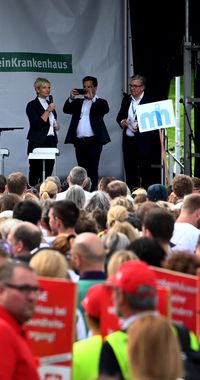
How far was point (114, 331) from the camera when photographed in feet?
17.9

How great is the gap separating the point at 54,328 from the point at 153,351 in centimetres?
137

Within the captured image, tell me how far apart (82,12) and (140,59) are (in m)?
1.38

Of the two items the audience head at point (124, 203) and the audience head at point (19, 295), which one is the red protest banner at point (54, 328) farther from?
the audience head at point (124, 203)

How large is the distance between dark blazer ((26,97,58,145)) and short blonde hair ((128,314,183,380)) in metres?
14.3

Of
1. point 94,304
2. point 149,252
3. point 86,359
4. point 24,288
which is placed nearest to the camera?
point 24,288

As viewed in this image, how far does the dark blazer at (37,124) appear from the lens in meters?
18.7

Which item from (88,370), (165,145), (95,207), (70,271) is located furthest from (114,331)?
(165,145)

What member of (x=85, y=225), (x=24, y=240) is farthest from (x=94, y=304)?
(x=85, y=225)

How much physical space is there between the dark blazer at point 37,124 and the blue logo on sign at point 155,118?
1942mm

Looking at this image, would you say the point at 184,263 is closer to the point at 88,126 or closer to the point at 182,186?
the point at 182,186

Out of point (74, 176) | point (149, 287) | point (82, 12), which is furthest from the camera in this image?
point (82, 12)

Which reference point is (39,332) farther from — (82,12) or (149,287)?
(82,12)

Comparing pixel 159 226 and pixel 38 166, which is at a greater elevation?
pixel 38 166

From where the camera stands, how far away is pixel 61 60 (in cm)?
1983
